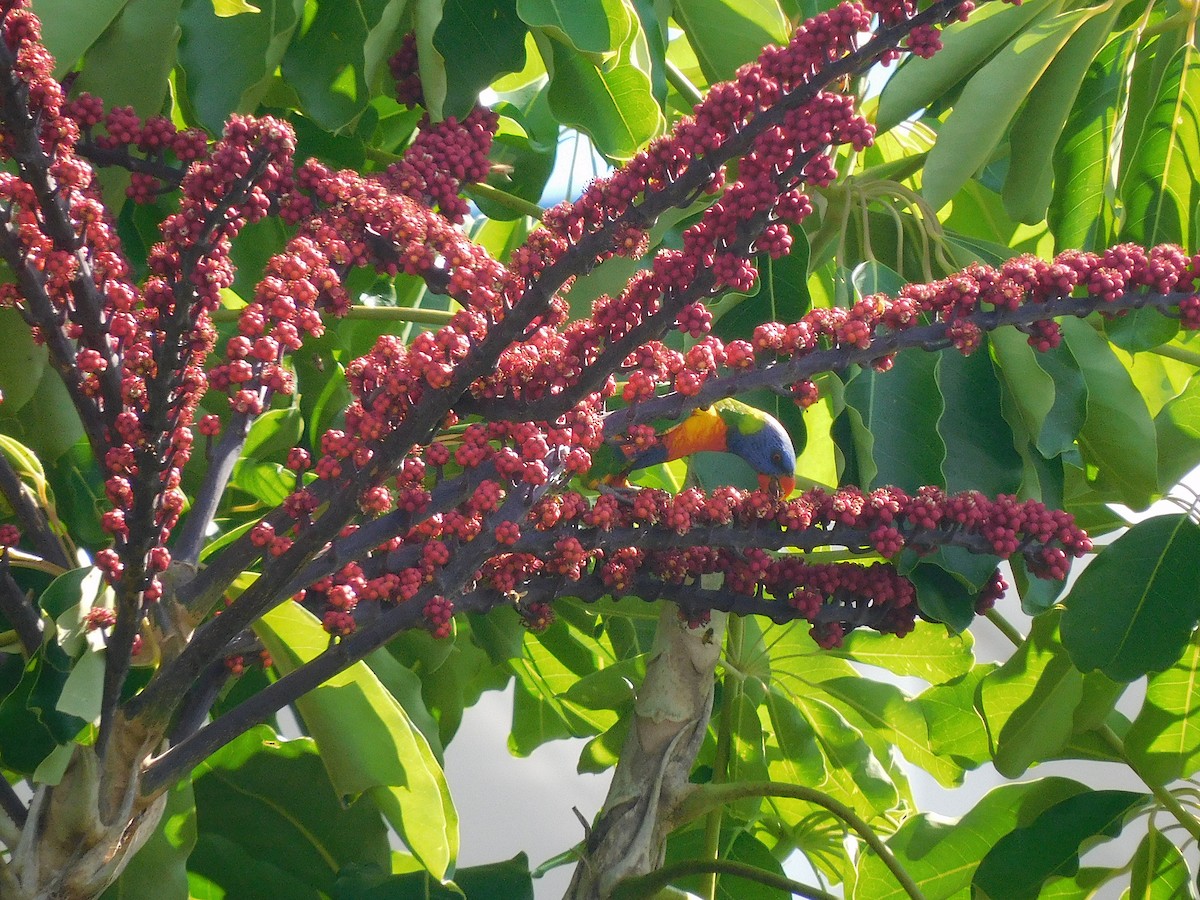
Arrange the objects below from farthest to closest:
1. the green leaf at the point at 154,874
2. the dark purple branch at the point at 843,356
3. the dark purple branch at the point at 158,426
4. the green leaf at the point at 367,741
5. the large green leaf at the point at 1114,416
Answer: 1. the large green leaf at the point at 1114,416
2. the green leaf at the point at 154,874
3. the green leaf at the point at 367,741
4. the dark purple branch at the point at 843,356
5. the dark purple branch at the point at 158,426

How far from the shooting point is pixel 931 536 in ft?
2.59

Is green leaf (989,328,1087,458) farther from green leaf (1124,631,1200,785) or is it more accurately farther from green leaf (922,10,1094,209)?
green leaf (1124,631,1200,785)

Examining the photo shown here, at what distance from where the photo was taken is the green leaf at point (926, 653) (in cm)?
152

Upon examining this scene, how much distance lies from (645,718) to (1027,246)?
0.95 m

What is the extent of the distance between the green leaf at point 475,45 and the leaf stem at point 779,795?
0.61 m

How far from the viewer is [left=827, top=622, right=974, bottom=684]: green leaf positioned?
1.52 m

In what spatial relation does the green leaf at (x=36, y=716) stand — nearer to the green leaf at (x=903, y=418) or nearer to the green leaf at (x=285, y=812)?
the green leaf at (x=285, y=812)

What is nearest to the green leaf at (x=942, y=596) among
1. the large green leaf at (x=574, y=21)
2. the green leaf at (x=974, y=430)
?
the green leaf at (x=974, y=430)

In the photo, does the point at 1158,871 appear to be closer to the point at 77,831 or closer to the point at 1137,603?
the point at 1137,603

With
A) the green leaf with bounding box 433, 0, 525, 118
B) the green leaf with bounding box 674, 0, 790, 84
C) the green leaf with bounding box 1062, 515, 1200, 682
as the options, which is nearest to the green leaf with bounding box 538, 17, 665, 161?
the green leaf with bounding box 433, 0, 525, 118

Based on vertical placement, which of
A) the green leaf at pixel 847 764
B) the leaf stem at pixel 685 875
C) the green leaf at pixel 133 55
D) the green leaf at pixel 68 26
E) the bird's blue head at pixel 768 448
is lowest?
the leaf stem at pixel 685 875

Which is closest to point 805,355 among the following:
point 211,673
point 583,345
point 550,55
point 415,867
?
point 583,345

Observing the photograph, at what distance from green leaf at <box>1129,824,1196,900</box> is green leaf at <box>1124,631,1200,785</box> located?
7 cm

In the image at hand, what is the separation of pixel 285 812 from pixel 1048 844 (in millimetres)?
763
